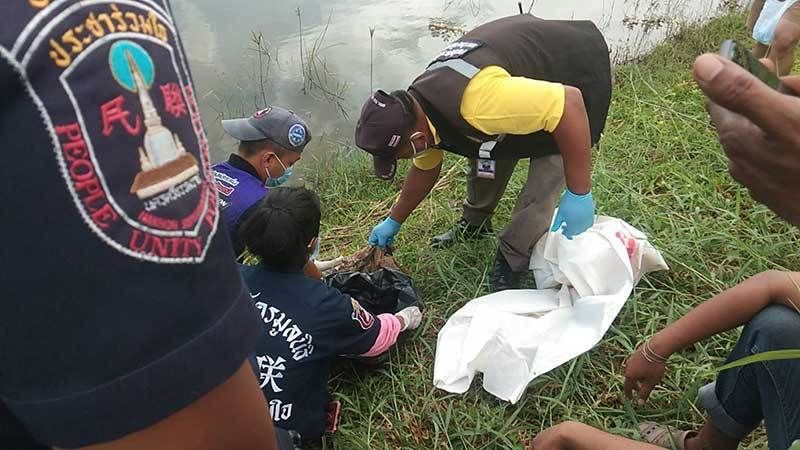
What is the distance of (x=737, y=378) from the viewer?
1536 mm

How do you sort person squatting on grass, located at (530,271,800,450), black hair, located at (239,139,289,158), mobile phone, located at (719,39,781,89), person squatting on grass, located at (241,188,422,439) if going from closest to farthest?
mobile phone, located at (719,39,781,89) → person squatting on grass, located at (530,271,800,450) → person squatting on grass, located at (241,188,422,439) → black hair, located at (239,139,289,158)

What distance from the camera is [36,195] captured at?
1.40 ft

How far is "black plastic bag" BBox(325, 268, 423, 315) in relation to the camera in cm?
250

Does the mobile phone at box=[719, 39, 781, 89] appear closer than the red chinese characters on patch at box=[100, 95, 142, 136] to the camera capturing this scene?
No

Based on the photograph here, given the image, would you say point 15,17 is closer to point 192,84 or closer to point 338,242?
point 192,84

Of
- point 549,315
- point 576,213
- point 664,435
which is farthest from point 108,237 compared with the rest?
point 576,213

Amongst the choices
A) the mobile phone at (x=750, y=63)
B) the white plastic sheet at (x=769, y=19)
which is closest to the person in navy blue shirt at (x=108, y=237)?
the mobile phone at (x=750, y=63)

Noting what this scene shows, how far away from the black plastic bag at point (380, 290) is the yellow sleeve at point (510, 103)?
0.73 meters

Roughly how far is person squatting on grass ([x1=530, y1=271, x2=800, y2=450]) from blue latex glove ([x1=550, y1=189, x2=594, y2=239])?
25.9 inches

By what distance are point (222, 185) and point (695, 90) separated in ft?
9.55

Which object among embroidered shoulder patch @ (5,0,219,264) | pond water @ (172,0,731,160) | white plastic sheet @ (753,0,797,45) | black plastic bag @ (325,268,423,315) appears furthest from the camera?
pond water @ (172,0,731,160)

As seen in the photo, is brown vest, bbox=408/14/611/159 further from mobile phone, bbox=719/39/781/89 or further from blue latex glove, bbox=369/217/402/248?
mobile phone, bbox=719/39/781/89

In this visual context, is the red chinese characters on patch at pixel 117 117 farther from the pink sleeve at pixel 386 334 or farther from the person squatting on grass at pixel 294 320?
the pink sleeve at pixel 386 334

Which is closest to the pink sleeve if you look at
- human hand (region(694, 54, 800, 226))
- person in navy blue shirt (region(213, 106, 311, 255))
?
person in navy blue shirt (region(213, 106, 311, 255))
